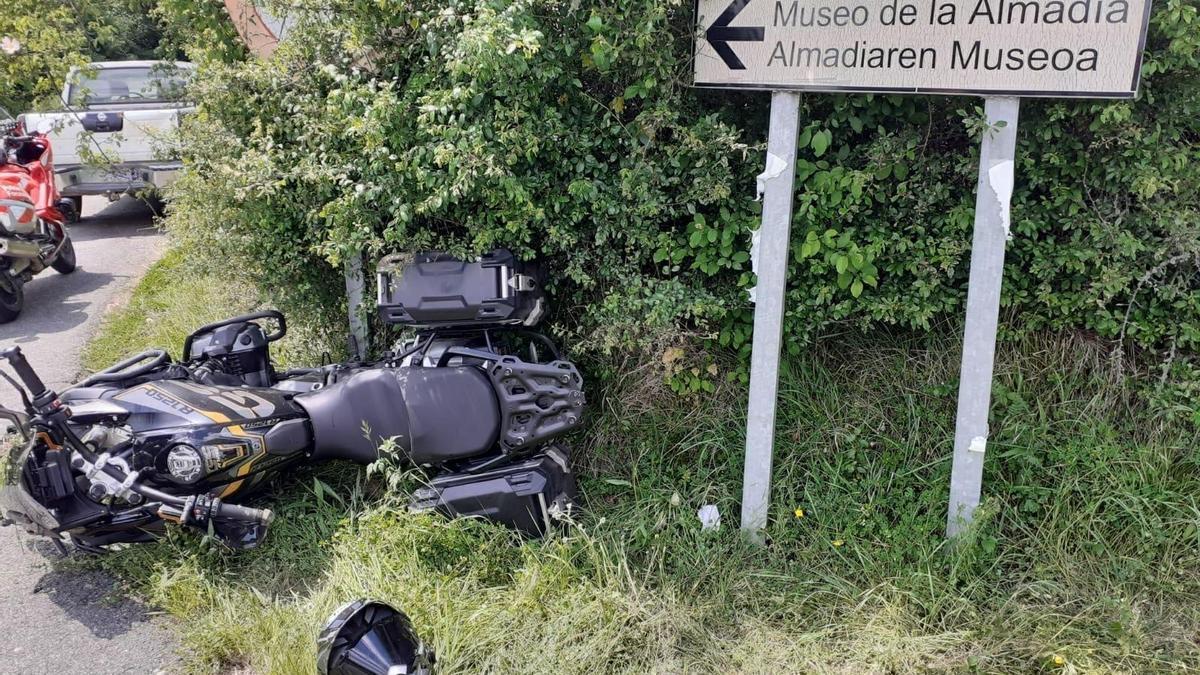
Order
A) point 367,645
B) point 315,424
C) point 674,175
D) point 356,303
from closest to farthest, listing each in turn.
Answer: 1. point 367,645
2. point 674,175
3. point 315,424
4. point 356,303

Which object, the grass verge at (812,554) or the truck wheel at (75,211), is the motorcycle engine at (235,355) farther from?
the truck wheel at (75,211)

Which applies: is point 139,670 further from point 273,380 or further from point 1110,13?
point 1110,13

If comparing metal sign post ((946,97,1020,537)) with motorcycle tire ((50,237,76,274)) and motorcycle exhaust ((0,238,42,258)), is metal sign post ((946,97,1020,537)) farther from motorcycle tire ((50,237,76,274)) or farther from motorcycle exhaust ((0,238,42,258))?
motorcycle tire ((50,237,76,274))

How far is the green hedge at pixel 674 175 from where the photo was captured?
3.06 metres

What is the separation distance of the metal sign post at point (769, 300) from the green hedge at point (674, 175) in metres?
0.18

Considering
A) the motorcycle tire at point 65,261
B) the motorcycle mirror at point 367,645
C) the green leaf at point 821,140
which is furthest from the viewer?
the motorcycle tire at point 65,261

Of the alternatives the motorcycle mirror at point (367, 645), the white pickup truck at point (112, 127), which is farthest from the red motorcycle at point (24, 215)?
the motorcycle mirror at point (367, 645)

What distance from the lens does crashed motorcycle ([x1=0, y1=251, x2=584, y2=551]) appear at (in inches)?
125

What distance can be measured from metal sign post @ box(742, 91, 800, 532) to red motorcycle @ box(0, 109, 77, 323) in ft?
19.9

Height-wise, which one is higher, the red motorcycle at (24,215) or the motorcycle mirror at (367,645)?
the red motorcycle at (24,215)

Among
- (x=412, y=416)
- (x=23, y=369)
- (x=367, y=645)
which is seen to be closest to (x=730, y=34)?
Result: (x=412, y=416)

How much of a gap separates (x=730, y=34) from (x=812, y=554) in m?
2.07

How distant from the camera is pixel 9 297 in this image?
6.52 m

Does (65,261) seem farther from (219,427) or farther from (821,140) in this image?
(821,140)
